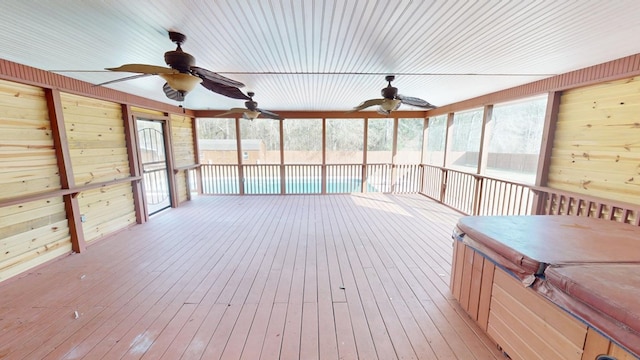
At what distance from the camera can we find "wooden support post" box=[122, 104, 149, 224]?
4152 millimetres

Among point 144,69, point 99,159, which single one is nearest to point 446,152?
point 144,69

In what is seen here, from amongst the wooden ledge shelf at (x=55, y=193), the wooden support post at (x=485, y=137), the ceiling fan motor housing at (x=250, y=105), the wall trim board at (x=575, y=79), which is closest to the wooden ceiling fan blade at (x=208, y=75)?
the ceiling fan motor housing at (x=250, y=105)

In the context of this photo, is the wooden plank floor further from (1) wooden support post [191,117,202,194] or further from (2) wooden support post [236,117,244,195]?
(1) wooden support post [191,117,202,194]

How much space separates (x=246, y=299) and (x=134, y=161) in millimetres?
3827

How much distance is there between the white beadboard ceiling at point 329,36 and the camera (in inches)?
63.9

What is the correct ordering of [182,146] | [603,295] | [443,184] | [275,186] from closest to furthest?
[603,295] → [443,184] → [182,146] → [275,186]

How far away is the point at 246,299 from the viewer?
2244mm

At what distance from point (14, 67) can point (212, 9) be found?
2.77m

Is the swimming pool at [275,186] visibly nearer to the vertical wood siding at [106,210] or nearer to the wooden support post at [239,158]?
the wooden support post at [239,158]

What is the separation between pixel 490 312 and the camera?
1747 mm

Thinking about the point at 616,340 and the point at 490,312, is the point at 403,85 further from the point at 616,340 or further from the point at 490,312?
the point at 616,340

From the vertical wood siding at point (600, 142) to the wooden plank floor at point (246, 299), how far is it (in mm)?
1824

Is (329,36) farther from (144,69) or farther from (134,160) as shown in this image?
(134,160)

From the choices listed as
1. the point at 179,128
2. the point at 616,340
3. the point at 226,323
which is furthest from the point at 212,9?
the point at 179,128
